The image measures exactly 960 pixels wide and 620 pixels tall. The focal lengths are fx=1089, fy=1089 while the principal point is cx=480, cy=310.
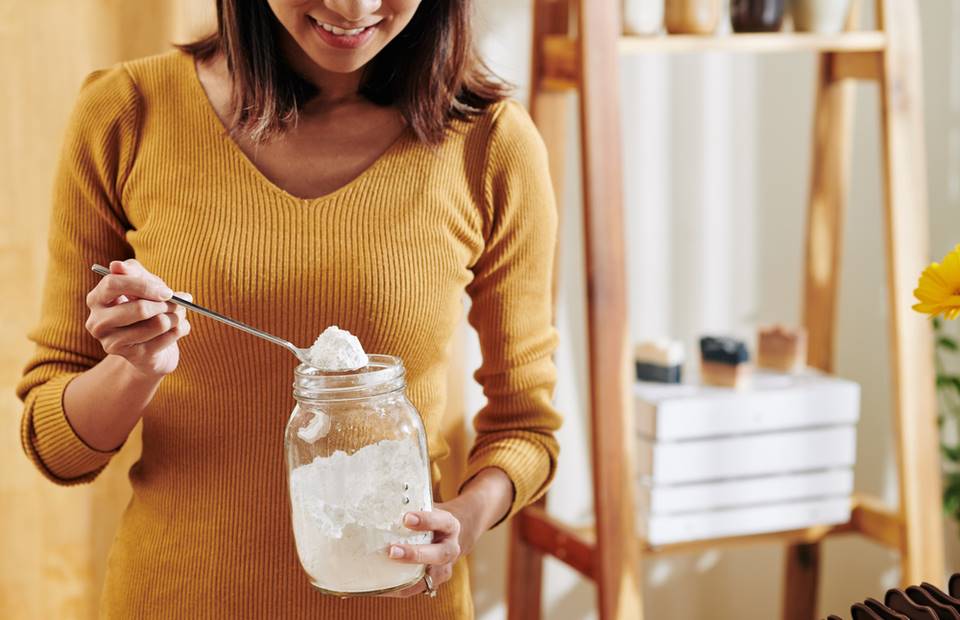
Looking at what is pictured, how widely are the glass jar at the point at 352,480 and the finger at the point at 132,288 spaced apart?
13cm

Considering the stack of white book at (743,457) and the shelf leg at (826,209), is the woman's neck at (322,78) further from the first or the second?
the shelf leg at (826,209)

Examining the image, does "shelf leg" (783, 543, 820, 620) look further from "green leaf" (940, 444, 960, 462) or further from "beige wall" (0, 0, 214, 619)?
"beige wall" (0, 0, 214, 619)

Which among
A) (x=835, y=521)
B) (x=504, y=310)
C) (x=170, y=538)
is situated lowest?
(x=835, y=521)

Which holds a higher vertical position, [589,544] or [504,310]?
[504,310]

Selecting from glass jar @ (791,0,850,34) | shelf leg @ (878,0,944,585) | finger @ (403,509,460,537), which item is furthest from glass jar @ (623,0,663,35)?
finger @ (403,509,460,537)

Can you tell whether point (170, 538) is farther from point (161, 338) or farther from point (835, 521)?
point (835, 521)

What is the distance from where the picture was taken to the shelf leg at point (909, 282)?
182 cm

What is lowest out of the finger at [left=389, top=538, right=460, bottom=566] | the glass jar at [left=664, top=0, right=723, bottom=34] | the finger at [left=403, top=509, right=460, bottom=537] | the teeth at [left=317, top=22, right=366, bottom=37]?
the finger at [left=389, top=538, right=460, bottom=566]

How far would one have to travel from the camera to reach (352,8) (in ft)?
3.30

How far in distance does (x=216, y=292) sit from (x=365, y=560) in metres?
0.33

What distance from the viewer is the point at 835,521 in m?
1.95

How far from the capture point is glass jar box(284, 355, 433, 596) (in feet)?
2.96

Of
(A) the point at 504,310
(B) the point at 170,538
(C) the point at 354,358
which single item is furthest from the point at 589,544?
(C) the point at 354,358

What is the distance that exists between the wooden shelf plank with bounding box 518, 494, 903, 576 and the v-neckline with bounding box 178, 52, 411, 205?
868 mm
